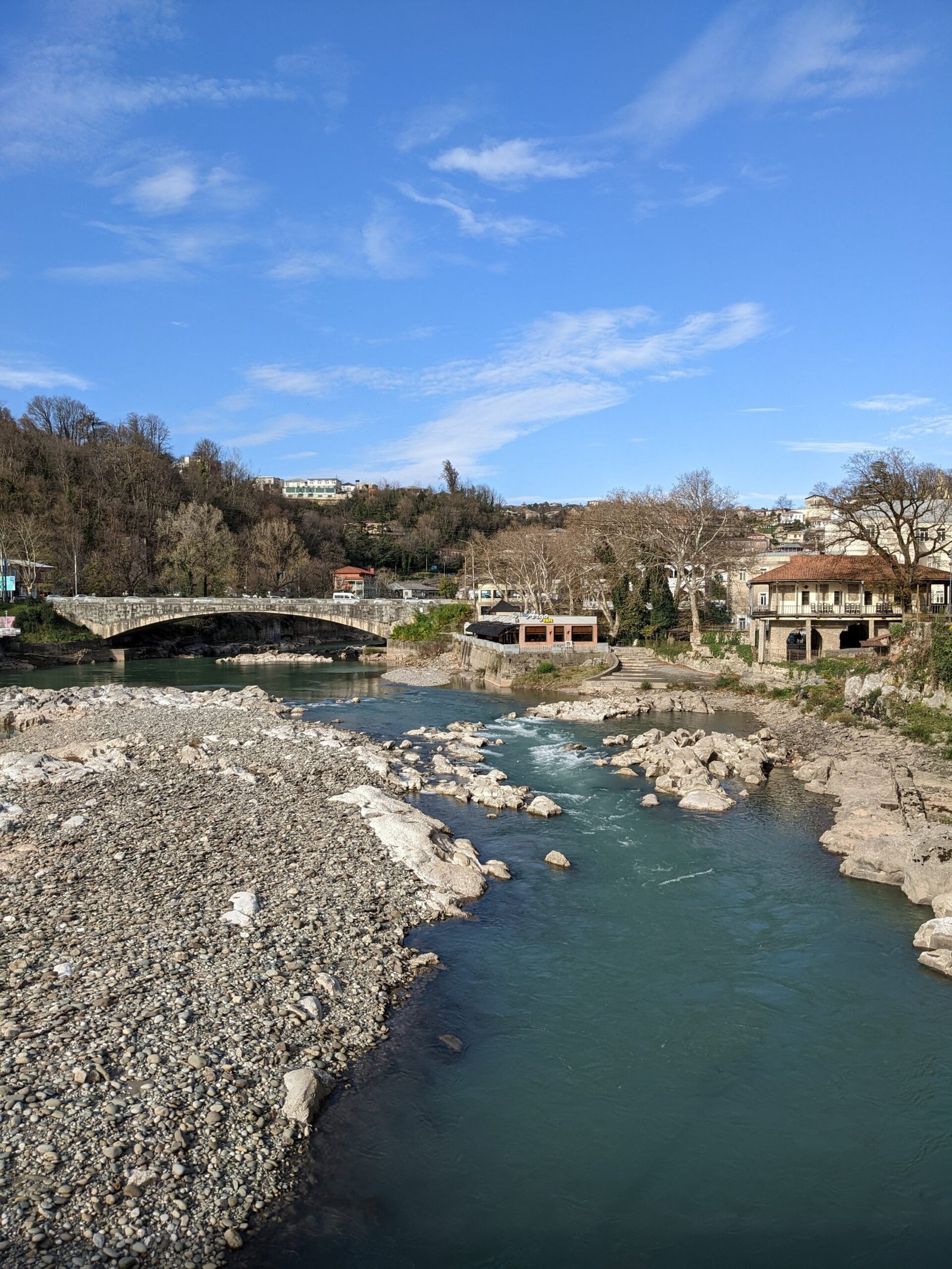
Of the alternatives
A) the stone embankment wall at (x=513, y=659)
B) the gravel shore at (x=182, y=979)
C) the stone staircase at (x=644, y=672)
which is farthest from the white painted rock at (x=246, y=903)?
the stone embankment wall at (x=513, y=659)

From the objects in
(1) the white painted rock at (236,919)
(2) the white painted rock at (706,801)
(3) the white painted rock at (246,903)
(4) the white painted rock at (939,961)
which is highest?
(3) the white painted rock at (246,903)

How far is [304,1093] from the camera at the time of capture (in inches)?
321

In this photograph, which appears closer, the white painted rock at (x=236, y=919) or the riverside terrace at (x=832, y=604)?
the white painted rock at (x=236, y=919)

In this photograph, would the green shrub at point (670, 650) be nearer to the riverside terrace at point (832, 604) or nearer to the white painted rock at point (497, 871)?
the riverside terrace at point (832, 604)

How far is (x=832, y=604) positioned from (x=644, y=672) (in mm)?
9206

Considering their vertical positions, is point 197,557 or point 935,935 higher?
point 197,557

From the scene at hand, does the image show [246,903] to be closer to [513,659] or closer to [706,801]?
[706,801]

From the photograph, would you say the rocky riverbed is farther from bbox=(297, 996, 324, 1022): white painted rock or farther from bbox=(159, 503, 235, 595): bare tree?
bbox=(159, 503, 235, 595): bare tree

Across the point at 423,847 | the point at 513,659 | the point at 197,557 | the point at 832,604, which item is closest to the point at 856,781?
the point at 423,847

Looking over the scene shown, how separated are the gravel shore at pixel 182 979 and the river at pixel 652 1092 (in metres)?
0.63

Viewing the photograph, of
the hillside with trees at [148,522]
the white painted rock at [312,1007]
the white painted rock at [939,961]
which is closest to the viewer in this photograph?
the white painted rock at [312,1007]

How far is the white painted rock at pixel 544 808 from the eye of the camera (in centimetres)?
1900

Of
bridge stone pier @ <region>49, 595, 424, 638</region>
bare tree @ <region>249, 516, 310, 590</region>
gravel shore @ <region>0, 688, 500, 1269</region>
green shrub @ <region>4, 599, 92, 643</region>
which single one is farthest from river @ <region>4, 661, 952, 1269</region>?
bare tree @ <region>249, 516, 310, 590</region>

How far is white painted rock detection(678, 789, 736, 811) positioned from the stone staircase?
698 inches
